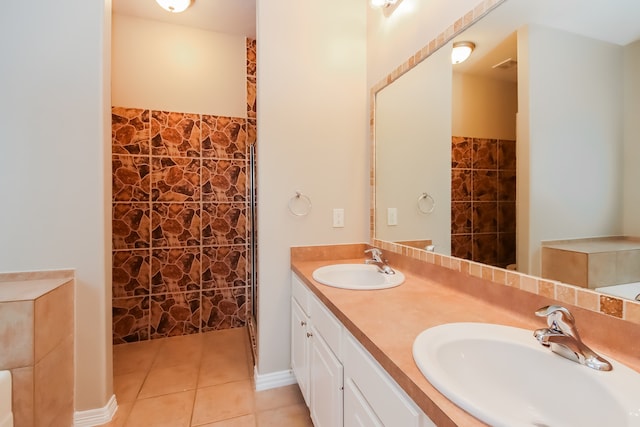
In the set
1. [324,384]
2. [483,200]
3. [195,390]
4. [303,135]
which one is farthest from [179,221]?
[483,200]

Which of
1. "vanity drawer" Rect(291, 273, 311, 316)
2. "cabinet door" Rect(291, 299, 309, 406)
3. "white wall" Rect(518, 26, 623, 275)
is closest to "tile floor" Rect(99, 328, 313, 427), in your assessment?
"cabinet door" Rect(291, 299, 309, 406)

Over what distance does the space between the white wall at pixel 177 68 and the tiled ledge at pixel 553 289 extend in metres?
2.44

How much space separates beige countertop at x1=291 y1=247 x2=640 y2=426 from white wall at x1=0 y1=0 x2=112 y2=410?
1.25m

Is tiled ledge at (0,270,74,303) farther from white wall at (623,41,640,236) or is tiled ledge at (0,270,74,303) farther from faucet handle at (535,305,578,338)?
white wall at (623,41,640,236)

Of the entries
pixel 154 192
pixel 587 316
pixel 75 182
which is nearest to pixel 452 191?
pixel 587 316

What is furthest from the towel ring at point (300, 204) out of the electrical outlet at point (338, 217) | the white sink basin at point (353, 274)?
the white sink basin at point (353, 274)

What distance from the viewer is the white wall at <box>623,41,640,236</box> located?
2.43ft

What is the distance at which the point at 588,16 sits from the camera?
847mm

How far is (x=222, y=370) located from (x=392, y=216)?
1.68 m

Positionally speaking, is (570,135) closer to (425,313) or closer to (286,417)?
(425,313)

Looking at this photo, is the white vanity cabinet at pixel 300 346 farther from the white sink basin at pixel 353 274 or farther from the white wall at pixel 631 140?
the white wall at pixel 631 140

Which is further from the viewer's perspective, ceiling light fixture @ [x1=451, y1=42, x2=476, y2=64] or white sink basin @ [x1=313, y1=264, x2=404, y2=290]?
white sink basin @ [x1=313, y1=264, x2=404, y2=290]

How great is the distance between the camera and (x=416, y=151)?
162cm

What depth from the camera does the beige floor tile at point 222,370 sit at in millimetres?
1952
